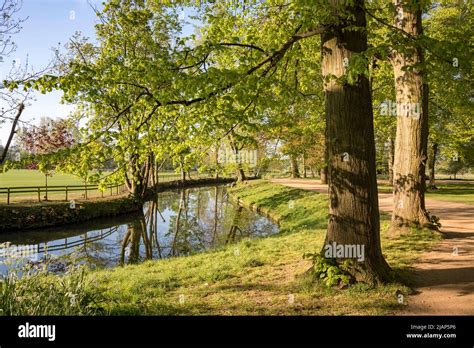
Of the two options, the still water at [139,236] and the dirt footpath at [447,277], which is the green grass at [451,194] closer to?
the dirt footpath at [447,277]

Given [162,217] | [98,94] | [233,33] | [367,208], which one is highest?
[233,33]

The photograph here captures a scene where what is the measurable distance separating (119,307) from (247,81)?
4342mm

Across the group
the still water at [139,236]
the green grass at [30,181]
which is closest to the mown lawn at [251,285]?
the still water at [139,236]

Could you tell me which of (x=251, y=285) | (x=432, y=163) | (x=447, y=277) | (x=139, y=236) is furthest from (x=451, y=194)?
(x=251, y=285)

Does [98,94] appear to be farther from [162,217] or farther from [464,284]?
[162,217]

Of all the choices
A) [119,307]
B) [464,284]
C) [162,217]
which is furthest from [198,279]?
[162,217]

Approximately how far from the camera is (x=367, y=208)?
6.83 metres

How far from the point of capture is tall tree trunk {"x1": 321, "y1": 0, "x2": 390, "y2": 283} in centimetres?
674

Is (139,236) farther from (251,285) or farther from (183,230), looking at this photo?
(251,285)

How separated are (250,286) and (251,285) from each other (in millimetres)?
70

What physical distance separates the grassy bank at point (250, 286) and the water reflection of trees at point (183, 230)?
3867mm
